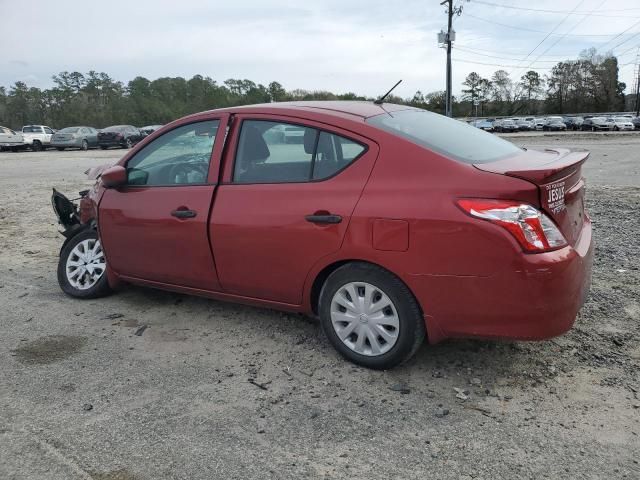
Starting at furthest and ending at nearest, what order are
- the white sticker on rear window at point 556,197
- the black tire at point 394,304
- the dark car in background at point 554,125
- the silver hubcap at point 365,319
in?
the dark car in background at point 554,125 → the silver hubcap at point 365,319 → the black tire at point 394,304 → the white sticker on rear window at point 556,197

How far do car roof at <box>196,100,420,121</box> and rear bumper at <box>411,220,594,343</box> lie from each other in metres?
1.22

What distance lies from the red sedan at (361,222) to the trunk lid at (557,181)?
0.04 ft

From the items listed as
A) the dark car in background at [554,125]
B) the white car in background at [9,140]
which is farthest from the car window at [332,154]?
the dark car in background at [554,125]

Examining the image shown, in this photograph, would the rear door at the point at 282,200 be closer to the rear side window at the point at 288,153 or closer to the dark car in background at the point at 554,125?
the rear side window at the point at 288,153

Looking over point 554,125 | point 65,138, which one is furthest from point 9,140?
point 554,125

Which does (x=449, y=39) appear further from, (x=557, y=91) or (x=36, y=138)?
(x=557, y=91)

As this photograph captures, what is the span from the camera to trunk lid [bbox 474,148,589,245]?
9.37 ft

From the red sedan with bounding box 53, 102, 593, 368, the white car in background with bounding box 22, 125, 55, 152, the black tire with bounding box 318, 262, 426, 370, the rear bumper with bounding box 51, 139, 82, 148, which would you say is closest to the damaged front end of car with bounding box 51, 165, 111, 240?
the red sedan with bounding box 53, 102, 593, 368

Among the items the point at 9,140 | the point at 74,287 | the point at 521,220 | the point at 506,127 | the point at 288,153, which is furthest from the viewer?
the point at 506,127

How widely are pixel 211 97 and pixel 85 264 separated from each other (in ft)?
257

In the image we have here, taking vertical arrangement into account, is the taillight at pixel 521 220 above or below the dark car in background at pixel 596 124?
below

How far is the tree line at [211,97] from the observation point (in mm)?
64125

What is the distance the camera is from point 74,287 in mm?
4918

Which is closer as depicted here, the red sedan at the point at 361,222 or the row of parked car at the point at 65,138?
the red sedan at the point at 361,222
